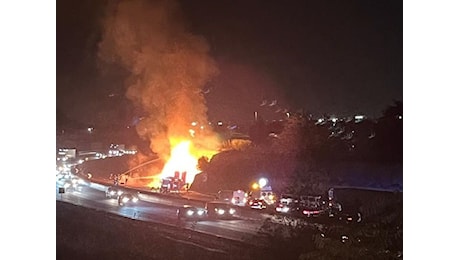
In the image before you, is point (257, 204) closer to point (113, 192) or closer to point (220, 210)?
point (220, 210)

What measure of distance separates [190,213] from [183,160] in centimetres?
16

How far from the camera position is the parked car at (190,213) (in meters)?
1.84

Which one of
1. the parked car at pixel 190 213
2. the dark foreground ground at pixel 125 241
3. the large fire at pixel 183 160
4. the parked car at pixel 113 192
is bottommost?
Answer: the dark foreground ground at pixel 125 241

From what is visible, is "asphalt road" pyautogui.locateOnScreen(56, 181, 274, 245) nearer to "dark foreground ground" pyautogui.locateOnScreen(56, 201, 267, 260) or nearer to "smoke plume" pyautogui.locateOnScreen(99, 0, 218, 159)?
"dark foreground ground" pyautogui.locateOnScreen(56, 201, 267, 260)

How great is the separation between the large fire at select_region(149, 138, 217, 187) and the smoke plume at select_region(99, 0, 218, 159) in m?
0.02

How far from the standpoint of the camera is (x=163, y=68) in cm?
184

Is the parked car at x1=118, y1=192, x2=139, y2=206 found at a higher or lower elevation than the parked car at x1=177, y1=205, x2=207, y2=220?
higher

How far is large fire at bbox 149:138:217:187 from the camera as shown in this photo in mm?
1840

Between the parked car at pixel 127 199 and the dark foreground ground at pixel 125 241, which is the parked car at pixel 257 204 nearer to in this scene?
the dark foreground ground at pixel 125 241

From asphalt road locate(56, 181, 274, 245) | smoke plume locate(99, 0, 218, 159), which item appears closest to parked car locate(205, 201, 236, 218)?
asphalt road locate(56, 181, 274, 245)

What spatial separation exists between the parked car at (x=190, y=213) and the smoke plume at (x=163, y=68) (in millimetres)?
177

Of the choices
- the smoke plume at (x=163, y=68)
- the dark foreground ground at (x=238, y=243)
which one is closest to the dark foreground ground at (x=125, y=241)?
the dark foreground ground at (x=238, y=243)
